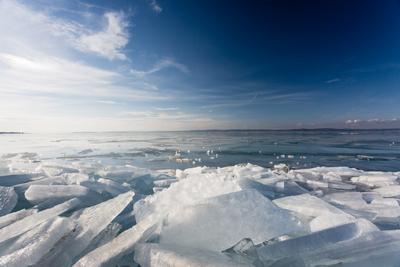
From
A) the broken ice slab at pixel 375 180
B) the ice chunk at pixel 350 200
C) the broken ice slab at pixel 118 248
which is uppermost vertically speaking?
the broken ice slab at pixel 118 248

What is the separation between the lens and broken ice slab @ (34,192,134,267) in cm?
159

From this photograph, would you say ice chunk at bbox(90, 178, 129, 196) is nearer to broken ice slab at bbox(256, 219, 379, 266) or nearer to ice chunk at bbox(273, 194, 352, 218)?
ice chunk at bbox(273, 194, 352, 218)

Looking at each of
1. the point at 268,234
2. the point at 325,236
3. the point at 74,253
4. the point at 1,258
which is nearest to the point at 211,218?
the point at 268,234

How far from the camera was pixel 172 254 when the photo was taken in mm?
1445

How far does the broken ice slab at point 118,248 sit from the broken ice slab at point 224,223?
0.36 feet

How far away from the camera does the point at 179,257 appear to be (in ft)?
4.62

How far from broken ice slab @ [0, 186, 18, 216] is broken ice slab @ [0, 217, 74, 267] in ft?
3.29

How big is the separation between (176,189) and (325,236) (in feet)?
4.61

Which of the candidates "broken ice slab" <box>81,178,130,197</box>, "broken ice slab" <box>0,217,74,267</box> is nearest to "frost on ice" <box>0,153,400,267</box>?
"broken ice slab" <box>0,217,74,267</box>

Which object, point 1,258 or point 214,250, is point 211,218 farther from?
point 1,258

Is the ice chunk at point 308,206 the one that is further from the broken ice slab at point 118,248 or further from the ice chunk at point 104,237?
the ice chunk at point 104,237

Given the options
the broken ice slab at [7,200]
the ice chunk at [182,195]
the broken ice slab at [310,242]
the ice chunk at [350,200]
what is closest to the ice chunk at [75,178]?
the broken ice slab at [7,200]

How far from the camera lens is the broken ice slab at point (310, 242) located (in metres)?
1.57

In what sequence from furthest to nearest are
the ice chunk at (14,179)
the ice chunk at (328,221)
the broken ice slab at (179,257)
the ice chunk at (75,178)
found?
1. the ice chunk at (14,179)
2. the ice chunk at (75,178)
3. the ice chunk at (328,221)
4. the broken ice slab at (179,257)
